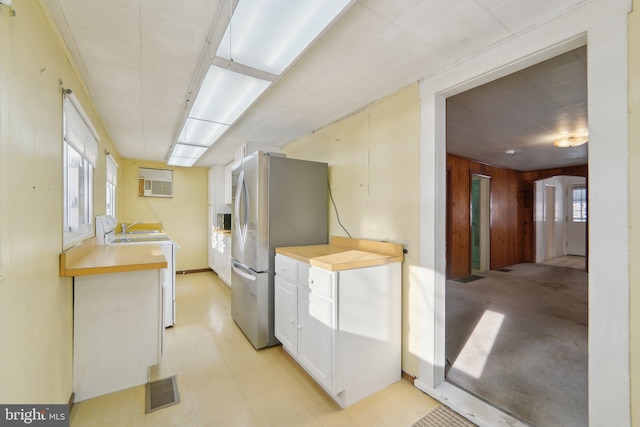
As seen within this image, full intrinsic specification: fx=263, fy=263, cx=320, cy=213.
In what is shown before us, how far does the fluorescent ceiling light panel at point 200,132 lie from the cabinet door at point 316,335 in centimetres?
195

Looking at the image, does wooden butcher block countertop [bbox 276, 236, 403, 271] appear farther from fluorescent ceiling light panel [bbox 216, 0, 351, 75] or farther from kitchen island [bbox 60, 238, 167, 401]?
fluorescent ceiling light panel [bbox 216, 0, 351, 75]

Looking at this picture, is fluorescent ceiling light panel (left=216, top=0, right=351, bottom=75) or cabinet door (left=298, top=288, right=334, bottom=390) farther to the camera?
cabinet door (left=298, top=288, right=334, bottom=390)

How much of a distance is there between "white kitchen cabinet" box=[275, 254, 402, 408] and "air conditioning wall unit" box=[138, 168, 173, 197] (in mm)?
4575

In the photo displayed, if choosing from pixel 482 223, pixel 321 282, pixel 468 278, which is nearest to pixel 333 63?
pixel 321 282

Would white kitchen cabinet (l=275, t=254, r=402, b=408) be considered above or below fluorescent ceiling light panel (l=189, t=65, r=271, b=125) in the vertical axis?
below

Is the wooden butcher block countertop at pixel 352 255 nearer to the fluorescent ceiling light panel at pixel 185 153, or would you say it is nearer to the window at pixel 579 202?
the fluorescent ceiling light panel at pixel 185 153

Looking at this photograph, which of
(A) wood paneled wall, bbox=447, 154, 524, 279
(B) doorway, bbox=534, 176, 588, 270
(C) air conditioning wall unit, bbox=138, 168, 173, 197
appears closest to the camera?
(A) wood paneled wall, bbox=447, 154, 524, 279

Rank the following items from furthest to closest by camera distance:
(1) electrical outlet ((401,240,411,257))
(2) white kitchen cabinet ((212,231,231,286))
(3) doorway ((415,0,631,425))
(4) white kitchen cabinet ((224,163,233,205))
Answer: (4) white kitchen cabinet ((224,163,233,205)) < (2) white kitchen cabinet ((212,231,231,286)) < (1) electrical outlet ((401,240,411,257)) < (3) doorway ((415,0,631,425))

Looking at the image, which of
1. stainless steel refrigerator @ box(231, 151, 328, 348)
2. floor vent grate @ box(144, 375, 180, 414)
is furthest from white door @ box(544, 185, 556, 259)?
floor vent grate @ box(144, 375, 180, 414)

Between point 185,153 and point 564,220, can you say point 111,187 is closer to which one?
point 185,153

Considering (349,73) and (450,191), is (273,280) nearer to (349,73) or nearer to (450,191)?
(349,73)

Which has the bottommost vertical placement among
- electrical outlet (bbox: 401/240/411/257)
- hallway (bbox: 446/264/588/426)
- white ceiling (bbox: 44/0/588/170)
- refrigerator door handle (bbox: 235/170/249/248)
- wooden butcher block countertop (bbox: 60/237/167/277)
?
hallway (bbox: 446/264/588/426)

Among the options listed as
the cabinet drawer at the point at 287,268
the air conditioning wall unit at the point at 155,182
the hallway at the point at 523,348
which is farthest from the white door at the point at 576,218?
the air conditioning wall unit at the point at 155,182

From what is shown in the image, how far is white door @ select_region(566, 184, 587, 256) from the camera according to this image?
7750mm
